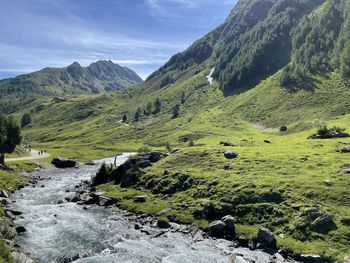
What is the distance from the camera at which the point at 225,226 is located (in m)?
60.8

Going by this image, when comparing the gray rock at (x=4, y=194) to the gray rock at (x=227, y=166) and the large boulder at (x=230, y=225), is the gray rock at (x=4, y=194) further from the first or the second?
the large boulder at (x=230, y=225)

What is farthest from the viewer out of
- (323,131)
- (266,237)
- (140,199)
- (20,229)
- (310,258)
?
(323,131)

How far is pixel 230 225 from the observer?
60656 mm

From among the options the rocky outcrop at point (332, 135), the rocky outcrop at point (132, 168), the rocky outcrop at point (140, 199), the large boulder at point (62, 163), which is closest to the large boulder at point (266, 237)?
the rocky outcrop at point (140, 199)

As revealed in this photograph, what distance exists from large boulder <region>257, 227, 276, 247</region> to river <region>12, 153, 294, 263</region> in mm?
2592

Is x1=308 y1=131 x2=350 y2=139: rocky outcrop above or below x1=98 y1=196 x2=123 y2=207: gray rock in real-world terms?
above

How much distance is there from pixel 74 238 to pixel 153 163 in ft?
154

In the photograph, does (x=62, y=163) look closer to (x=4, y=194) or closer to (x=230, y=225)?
(x=4, y=194)

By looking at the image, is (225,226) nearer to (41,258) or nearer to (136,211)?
(136,211)

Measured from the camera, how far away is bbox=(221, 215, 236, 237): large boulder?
59925 mm

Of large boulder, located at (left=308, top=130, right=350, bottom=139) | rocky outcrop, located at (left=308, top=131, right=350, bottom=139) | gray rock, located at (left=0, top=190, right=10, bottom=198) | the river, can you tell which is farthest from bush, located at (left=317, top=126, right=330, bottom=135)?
gray rock, located at (left=0, top=190, right=10, bottom=198)

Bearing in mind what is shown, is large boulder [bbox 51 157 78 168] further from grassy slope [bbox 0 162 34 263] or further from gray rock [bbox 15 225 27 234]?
gray rock [bbox 15 225 27 234]

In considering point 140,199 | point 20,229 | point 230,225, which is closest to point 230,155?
point 140,199

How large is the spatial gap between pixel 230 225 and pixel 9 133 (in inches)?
4797
